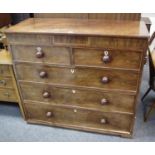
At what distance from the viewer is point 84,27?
1429mm

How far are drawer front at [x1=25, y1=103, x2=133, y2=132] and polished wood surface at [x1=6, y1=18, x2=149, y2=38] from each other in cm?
72

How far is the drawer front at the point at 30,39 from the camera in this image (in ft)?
4.56

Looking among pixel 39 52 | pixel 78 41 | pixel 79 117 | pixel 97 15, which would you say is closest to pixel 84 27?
pixel 78 41

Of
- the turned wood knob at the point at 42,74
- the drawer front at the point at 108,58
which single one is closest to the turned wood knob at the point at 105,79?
the drawer front at the point at 108,58

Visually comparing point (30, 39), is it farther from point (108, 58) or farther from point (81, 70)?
point (108, 58)

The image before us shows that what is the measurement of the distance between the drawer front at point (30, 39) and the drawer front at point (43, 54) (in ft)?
0.14

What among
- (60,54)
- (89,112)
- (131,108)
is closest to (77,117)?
(89,112)

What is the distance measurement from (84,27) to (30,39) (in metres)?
0.43

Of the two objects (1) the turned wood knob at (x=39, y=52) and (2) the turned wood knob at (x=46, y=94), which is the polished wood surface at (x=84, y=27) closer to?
(1) the turned wood knob at (x=39, y=52)

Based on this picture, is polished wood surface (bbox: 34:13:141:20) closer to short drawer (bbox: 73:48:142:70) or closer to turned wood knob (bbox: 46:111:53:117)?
short drawer (bbox: 73:48:142:70)

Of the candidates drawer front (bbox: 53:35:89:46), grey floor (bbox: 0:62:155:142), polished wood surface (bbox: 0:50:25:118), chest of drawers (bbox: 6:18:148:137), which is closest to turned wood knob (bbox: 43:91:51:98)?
chest of drawers (bbox: 6:18:148:137)

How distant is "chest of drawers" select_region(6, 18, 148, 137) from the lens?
1.32 m

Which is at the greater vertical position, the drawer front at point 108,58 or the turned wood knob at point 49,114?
the drawer front at point 108,58
